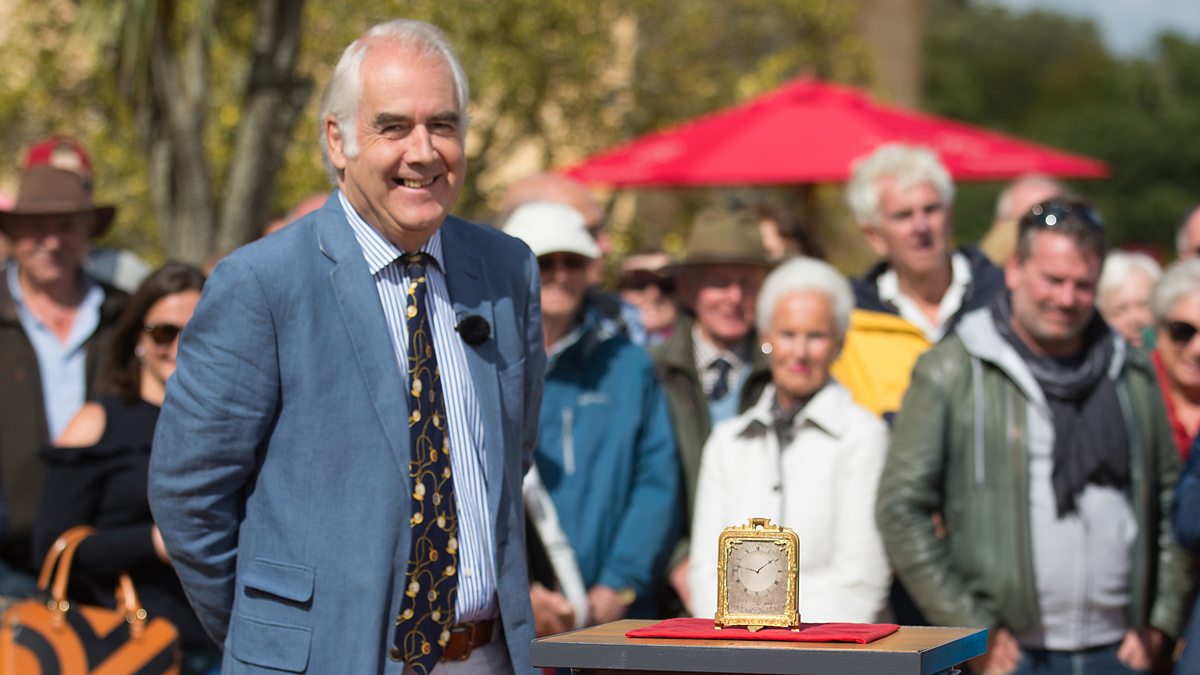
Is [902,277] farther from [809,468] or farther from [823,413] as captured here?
[809,468]

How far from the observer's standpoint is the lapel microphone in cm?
371

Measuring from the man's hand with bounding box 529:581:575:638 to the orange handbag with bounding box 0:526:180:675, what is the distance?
1.18 meters

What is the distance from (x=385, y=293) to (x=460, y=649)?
78 cm

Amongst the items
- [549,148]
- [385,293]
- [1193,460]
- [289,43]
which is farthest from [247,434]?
[549,148]

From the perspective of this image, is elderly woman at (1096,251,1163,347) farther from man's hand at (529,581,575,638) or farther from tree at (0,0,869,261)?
tree at (0,0,869,261)

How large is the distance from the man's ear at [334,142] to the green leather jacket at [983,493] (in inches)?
92.2

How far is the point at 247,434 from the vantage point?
350 centimetres

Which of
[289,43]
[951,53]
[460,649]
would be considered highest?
[951,53]

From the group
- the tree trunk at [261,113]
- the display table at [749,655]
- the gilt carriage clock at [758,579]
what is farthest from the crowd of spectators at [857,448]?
the tree trunk at [261,113]

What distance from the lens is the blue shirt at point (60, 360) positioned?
6.62m

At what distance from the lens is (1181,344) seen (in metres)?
5.86

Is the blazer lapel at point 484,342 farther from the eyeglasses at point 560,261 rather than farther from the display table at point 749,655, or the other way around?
the eyeglasses at point 560,261

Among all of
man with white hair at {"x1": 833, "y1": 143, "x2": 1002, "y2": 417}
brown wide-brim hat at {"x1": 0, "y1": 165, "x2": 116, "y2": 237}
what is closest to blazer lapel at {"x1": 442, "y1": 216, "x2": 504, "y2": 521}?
man with white hair at {"x1": 833, "y1": 143, "x2": 1002, "y2": 417}

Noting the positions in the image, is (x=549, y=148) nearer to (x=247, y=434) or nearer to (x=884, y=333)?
(x=884, y=333)
